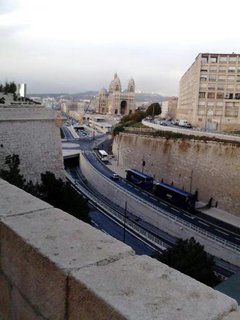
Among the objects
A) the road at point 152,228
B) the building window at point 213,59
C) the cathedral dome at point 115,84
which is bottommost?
the road at point 152,228

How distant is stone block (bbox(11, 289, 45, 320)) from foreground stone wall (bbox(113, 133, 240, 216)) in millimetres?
22287

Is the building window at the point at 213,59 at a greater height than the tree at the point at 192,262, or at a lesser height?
greater

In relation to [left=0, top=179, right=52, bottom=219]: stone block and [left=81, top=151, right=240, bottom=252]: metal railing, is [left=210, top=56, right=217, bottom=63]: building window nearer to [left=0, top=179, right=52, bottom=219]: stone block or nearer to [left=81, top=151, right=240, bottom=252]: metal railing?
[left=81, top=151, right=240, bottom=252]: metal railing

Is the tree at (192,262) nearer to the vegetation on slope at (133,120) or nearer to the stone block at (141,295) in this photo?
the stone block at (141,295)

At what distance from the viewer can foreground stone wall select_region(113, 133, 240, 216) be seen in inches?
918

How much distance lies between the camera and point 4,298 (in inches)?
73.0

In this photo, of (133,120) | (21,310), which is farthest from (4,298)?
(133,120)

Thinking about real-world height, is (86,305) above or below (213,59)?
below

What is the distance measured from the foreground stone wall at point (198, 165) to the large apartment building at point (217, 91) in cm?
1133

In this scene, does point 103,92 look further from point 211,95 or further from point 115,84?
point 211,95

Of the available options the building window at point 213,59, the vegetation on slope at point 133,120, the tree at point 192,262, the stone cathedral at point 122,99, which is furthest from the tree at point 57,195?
the stone cathedral at point 122,99

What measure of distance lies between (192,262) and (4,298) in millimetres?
11008

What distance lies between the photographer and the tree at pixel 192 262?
38.6 feet

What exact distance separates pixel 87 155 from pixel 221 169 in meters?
19.8
